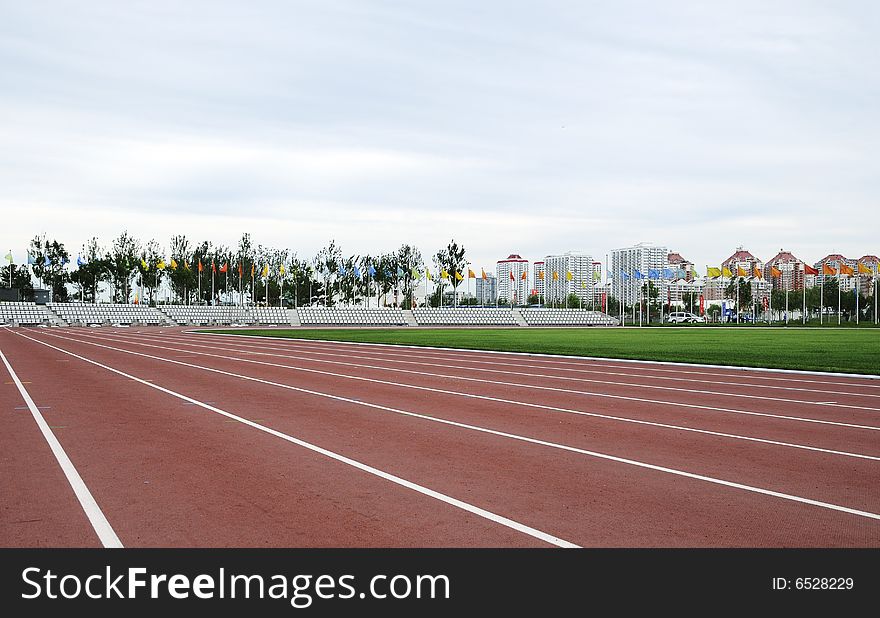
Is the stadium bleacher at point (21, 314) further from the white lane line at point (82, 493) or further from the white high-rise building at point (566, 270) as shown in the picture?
the white high-rise building at point (566, 270)

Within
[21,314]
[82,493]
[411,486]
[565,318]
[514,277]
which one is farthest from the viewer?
[514,277]

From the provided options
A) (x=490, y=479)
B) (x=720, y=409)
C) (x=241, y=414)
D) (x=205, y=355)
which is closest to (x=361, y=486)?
(x=490, y=479)

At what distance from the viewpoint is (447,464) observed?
8.13m

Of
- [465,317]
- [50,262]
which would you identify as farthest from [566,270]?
[50,262]

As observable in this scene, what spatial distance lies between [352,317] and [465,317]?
43.8 feet

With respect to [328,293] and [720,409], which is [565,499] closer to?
[720,409]

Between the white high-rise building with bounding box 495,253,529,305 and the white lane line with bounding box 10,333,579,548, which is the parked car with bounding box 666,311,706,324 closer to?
the white high-rise building with bounding box 495,253,529,305

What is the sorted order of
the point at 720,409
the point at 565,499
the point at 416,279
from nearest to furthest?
the point at 565,499 → the point at 720,409 → the point at 416,279

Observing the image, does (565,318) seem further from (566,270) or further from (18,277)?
(18,277)

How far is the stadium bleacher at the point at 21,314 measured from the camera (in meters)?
69.0

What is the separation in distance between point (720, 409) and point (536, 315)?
78007 millimetres

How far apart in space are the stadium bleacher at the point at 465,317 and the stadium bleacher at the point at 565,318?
7.76 feet

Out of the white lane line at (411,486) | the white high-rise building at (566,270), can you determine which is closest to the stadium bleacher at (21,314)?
the white lane line at (411,486)
